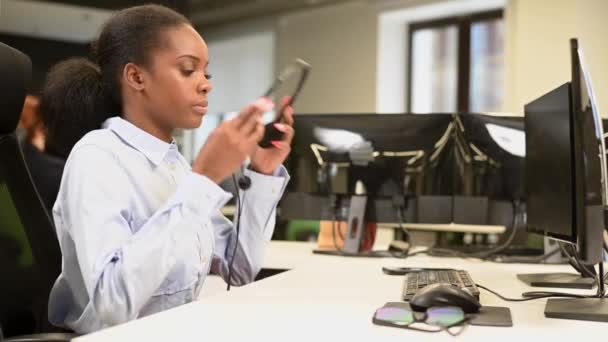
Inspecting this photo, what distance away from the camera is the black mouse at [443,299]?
112 cm

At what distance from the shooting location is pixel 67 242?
4.15 ft

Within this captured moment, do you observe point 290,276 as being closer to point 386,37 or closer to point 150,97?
point 150,97

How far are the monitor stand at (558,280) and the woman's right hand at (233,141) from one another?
0.88m

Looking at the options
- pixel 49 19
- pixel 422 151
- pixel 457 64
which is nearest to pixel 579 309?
pixel 422 151

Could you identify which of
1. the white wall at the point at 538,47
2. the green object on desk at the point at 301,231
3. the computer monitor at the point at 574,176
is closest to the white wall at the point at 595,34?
the white wall at the point at 538,47

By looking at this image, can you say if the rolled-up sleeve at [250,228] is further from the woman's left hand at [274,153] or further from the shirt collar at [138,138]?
the shirt collar at [138,138]

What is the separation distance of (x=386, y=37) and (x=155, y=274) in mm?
5304

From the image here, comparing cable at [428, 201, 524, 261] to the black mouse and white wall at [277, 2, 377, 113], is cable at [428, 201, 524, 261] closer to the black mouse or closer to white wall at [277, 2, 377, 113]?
the black mouse

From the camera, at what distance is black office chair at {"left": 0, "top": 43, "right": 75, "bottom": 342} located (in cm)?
133

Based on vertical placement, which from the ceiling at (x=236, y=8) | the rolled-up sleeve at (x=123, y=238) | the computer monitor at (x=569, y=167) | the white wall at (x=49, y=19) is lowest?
the rolled-up sleeve at (x=123, y=238)

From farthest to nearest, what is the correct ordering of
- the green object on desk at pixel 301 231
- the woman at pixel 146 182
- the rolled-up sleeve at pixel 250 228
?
the green object on desk at pixel 301 231, the rolled-up sleeve at pixel 250 228, the woman at pixel 146 182

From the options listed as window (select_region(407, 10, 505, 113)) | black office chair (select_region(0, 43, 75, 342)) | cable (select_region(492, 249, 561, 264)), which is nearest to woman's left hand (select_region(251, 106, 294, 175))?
black office chair (select_region(0, 43, 75, 342))

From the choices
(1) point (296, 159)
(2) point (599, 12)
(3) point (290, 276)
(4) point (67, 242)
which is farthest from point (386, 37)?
(4) point (67, 242)

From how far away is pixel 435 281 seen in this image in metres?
1.43
